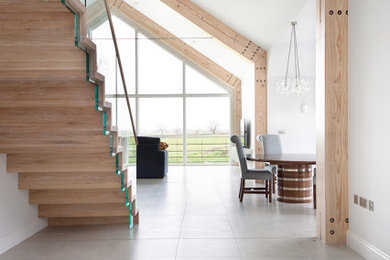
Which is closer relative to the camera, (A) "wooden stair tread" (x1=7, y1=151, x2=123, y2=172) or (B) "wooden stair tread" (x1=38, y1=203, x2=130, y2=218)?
(A) "wooden stair tread" (x1=7, y1=151, x2=123, y2=172)

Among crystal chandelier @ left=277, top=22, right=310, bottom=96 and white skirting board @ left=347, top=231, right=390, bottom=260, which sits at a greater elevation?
crystal chandelier @ left=277, top=22, right=310, bottom=96

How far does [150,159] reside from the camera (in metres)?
7.68

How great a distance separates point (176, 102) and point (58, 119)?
8075 mm

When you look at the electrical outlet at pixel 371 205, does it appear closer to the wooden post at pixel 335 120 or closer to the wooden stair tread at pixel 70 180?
the wooden post at pixel 335 120

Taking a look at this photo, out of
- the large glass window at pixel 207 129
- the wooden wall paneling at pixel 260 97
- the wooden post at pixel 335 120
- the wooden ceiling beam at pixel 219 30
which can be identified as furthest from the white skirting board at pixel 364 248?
the large glass window at pixel 207 129

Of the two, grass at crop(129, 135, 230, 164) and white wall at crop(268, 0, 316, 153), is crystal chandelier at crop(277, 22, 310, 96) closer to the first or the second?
white wall at crop(268, 0, 316, 153)

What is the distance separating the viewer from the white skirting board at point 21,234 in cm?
311

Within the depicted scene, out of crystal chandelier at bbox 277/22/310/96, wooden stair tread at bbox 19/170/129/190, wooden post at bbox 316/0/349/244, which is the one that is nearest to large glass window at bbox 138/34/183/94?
crystal chandelier at bbox 277/22/310/96

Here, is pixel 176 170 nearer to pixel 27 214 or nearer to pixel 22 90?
pixel 27 214

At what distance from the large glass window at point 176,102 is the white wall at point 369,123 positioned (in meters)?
7.62

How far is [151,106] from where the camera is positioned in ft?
35.7

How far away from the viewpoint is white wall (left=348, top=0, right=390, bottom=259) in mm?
2551

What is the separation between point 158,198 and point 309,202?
2324mm

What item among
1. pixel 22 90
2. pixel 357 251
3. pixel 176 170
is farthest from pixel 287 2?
pixel 176 170
